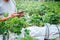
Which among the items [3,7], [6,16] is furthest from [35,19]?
[3,7]

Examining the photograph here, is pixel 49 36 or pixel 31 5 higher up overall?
pixel 31 5

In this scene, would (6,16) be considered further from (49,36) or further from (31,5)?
(31,5)

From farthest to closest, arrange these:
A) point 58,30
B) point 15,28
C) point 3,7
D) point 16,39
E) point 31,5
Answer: point 31,5, point 3,7, point 58,30, point 16,39, point 15,28

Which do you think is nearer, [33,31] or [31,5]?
[33,31]

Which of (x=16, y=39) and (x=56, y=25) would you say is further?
(x=56, y=25)

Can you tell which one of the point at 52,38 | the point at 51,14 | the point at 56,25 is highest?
the point at 51,14

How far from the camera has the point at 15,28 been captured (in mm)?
1175

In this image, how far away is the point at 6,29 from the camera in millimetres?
1214

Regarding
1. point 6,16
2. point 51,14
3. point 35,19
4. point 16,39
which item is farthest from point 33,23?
point 6,16

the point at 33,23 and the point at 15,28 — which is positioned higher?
the point at 15,28

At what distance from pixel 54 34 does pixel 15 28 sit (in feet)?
2.85

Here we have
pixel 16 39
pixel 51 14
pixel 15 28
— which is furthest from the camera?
pixel 51 14

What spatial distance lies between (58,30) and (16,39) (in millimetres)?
751

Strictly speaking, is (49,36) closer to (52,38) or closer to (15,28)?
(52,38)
